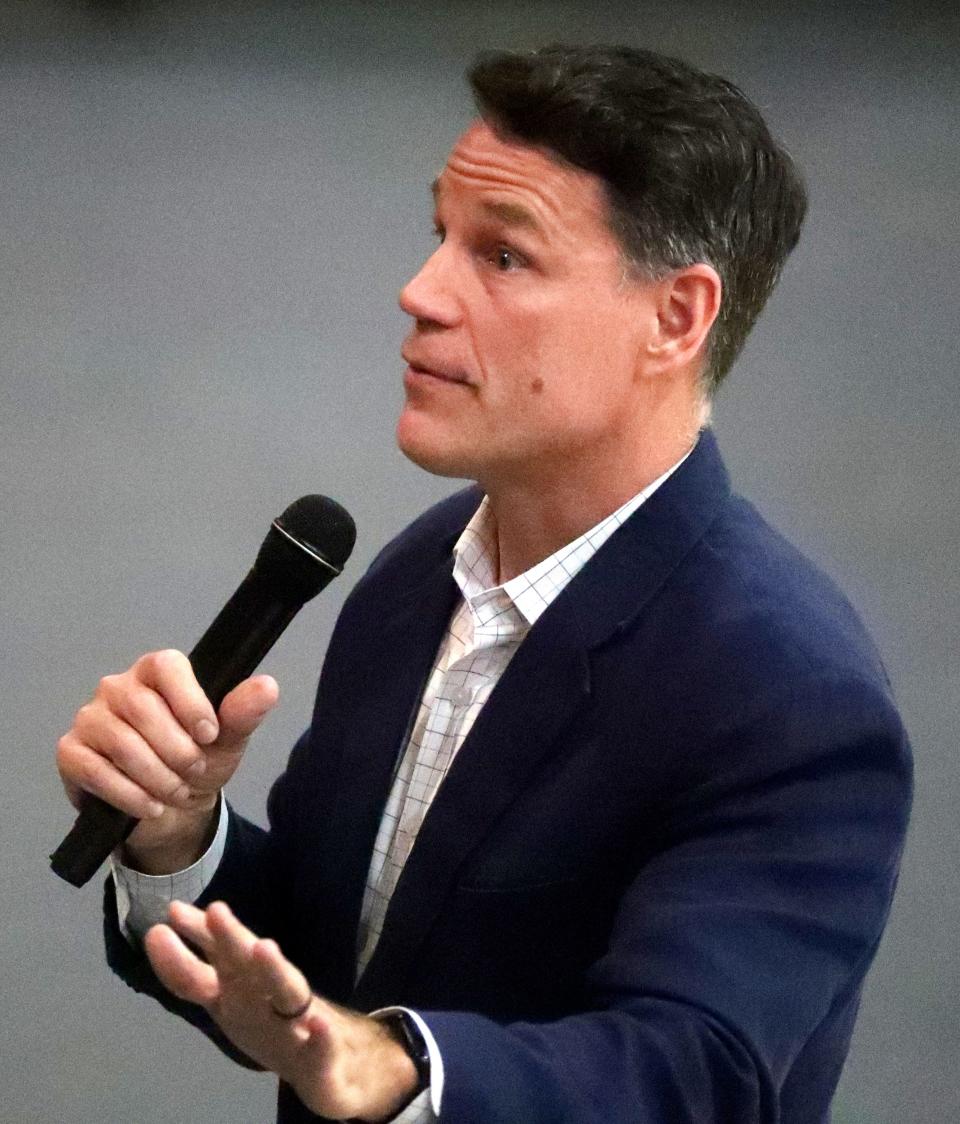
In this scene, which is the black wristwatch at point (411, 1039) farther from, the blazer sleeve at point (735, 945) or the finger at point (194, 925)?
the finger at point (194, 925)

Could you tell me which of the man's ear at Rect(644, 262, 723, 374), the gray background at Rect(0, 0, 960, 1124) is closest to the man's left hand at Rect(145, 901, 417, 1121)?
the man's ear at Rect(644, 262, 723, 374)

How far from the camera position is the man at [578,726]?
3.28 feet

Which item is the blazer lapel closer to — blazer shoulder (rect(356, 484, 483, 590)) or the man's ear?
the man's ear

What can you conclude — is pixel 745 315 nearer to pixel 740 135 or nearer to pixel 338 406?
pixel 740 135

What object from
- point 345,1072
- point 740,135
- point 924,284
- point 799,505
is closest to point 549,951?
point 345,1072

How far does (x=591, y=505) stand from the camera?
1215mm

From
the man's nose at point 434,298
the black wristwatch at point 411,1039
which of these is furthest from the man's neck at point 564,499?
the black wristwatch at point 411,1039

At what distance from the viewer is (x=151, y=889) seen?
4.16ft

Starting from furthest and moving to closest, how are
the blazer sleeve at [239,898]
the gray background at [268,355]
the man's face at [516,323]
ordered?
the gray background at [268,355] < the blazer sleeve at [239,898] < the man's face at [516,323]

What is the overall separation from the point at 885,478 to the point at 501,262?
1.39 m

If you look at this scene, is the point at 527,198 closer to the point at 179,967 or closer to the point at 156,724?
the point at 156,724

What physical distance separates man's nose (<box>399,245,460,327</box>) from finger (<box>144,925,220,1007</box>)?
19.5 inches

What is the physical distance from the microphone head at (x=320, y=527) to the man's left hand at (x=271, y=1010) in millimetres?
329

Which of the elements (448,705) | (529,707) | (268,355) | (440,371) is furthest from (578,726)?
(268,355)
